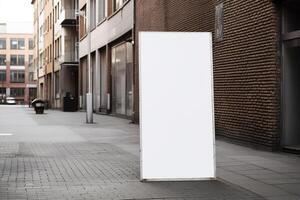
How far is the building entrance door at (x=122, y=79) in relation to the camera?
28.4 metres

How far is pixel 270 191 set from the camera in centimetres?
788

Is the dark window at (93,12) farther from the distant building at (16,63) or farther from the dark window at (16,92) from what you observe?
the dark window at (16,92)

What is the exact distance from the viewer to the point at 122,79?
3033cm

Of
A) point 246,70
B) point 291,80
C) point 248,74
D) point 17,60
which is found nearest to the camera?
point 291,80

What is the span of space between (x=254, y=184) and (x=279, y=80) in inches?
188

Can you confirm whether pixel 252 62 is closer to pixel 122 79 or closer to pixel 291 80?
pixel 291 80

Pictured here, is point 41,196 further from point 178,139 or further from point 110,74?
point 110,74

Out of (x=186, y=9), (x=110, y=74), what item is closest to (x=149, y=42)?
(x=186, y=9)

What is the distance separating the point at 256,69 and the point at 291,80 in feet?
3.27

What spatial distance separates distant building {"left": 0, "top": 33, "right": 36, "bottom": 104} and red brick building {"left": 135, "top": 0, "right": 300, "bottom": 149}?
106543 mm

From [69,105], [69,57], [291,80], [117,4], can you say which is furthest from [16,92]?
[291,80]

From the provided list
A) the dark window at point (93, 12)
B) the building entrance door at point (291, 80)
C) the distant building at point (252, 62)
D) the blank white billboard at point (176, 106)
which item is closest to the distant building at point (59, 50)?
the dark window at point (93, 12)

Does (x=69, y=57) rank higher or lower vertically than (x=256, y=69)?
higher

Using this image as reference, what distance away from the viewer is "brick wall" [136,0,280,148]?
1275cm
